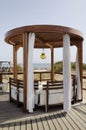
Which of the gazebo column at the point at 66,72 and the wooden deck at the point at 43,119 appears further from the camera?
the gazebo column at the point at 66,72

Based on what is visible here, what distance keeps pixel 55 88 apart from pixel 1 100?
2.20 metres

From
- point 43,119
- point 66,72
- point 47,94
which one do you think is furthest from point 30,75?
point 43,119

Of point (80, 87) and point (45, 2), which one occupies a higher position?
point (45, 2)

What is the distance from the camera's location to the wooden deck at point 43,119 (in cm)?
353

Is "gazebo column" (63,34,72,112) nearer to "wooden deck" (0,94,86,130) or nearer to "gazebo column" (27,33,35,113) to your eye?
"wooden deck" (0,94,86,130)

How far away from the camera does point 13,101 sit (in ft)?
18.4

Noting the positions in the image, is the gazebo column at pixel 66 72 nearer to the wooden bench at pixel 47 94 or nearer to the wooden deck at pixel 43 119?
the wooden bench at pixel 47 94

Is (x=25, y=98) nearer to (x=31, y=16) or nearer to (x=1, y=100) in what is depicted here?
(x=1, y=100)

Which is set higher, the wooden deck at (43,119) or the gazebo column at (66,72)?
the gazebo column at (66,72)

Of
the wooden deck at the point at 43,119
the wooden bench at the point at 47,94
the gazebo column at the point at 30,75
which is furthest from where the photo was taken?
the wooden bench at the point at 47,94

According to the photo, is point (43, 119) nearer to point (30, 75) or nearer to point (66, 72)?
point (30, 75)

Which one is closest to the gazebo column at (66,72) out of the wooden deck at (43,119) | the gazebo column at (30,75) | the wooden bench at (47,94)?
the wooden bench at (47,94)

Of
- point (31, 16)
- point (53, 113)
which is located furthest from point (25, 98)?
point (31, 16)

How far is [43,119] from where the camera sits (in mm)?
3992
